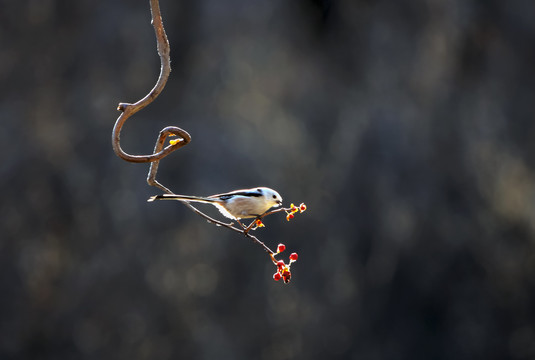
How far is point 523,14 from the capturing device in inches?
198

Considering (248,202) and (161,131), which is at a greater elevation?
(248,202)

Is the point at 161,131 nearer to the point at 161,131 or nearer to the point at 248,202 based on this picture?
the point at 161,131

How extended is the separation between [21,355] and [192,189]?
1872 millimetres

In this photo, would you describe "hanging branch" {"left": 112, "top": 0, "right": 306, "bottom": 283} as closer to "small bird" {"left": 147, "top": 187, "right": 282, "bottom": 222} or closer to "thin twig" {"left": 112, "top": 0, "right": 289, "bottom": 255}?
"thin twig" {"left": 112, "top": 0, "right": 289, "bottom": 255}

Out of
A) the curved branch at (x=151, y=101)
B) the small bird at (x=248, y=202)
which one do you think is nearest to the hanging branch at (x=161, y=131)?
the curved branch at (x=151, y=101)

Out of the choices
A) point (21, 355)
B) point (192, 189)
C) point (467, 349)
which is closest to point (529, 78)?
point (467, 349)

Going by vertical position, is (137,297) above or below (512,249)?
below

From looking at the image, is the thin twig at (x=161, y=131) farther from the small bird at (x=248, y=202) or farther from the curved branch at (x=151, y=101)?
the small bird at (x=248, y=202)

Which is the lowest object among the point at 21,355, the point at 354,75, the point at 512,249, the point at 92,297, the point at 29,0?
the point at 21,355

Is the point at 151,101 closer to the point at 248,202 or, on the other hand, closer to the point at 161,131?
the point at 161,131

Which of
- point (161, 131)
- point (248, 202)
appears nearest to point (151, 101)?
point (161, 131)

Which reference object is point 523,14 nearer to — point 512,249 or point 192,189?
point 512,249

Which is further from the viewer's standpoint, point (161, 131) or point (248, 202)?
point (248, 202)

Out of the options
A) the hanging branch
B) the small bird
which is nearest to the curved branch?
the hanging branch
